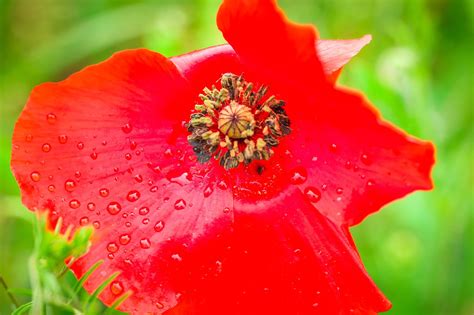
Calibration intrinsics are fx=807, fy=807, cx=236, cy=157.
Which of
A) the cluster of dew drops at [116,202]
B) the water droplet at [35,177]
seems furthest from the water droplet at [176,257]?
the water droplet at [35,177]

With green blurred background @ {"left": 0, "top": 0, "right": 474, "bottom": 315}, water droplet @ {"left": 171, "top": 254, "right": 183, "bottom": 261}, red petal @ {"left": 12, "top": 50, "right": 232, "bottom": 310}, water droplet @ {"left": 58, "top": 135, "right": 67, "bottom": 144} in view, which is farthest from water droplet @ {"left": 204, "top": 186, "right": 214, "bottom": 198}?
green blurred background @ {"left": 0, "top": 0, "right": 474, "bottom": 315}

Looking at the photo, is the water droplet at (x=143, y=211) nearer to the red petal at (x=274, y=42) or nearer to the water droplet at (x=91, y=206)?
the water droplet at (x=91, y=206)

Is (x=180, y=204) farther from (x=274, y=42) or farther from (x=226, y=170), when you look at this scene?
(x=274, y=42)

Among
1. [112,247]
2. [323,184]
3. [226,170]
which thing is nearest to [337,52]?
[323,184]

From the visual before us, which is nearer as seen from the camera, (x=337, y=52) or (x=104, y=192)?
(x=337, y=52)

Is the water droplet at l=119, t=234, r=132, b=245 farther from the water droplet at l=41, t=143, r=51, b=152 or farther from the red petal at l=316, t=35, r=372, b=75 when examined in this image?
the red petal at l=316, t=35, r=372, b=75

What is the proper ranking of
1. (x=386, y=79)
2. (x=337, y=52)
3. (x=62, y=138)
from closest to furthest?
(x=337, y=52) → (x=62, y=138) → (x=386, y=79)
